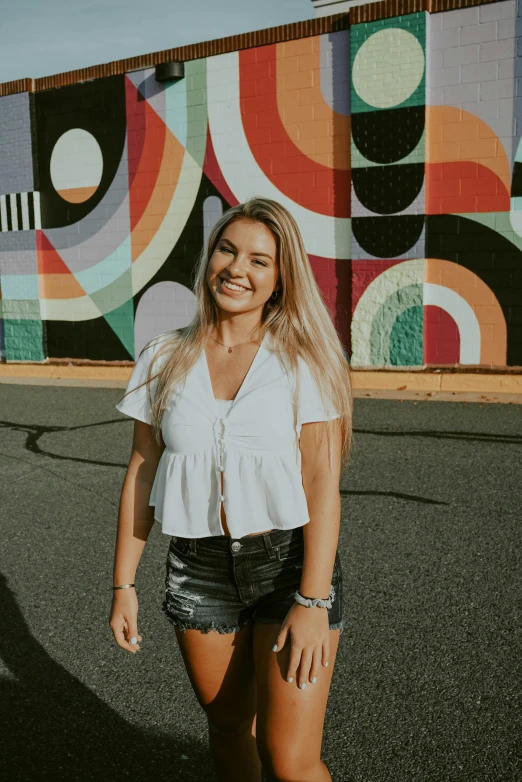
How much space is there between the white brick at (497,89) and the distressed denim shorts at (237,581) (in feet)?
29.8

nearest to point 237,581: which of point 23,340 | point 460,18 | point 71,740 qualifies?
point 71,740

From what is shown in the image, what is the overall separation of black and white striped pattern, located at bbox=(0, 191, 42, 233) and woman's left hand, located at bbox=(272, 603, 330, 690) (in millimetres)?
12371

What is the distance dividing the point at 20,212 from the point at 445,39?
24.7ft

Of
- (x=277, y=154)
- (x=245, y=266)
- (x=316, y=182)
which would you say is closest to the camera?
(x=245, y=266)

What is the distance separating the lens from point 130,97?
1211 cm

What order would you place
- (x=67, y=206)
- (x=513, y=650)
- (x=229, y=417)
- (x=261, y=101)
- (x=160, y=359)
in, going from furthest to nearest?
(x=67, y=206) < (x=261, y=101) < (x=513, y=650) < (x=160, y=359) < (x=229, y=417)

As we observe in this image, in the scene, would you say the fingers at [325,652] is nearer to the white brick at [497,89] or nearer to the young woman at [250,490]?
the young woman at [250,490]

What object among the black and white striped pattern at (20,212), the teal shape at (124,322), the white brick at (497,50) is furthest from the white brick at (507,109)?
the black and white striped pattern at (20,212)

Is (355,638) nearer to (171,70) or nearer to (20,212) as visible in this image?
(171,70)

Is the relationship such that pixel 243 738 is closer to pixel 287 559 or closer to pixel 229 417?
pixel 287 559

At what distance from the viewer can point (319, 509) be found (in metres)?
2.02

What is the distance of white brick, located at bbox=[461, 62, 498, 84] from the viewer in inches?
380

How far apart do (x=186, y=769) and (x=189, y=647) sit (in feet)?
2.67

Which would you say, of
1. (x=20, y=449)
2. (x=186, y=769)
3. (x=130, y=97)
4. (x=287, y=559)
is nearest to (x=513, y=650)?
(x=186, y=769)
